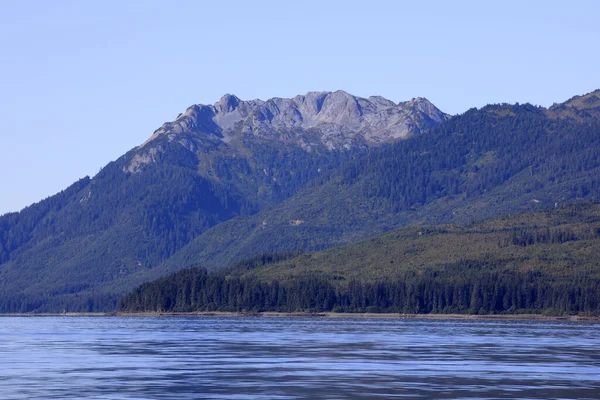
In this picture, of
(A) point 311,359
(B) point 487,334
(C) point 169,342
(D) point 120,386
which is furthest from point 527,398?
(B) point 487,334

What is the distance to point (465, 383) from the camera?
99750mm

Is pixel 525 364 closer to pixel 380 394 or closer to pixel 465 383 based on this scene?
pixel 465 383

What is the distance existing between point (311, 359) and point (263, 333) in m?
68.4

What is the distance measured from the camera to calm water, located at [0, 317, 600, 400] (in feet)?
307

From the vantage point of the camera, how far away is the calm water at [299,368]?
307 ft

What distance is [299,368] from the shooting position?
374ft

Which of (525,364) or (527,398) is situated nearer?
(527,398)

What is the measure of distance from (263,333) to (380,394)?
4060 inches

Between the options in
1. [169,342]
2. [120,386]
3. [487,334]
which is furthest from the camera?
[487,334]

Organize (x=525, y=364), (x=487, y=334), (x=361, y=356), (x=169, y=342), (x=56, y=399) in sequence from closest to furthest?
1. (x=56, y=399)
2. (x=525, y=364)
3. (x=361, y=356)
4. (x=169, y=342)
5. (x=487, y=334)

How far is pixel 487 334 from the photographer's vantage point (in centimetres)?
19188

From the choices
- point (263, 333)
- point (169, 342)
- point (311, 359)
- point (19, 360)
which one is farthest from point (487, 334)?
point (19, 360)

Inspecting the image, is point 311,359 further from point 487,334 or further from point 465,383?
point 487,334

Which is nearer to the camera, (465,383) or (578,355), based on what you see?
(465,383)
